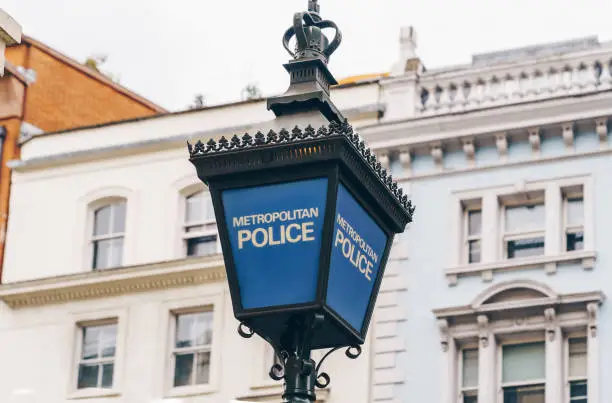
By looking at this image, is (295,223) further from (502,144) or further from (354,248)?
(502,144)

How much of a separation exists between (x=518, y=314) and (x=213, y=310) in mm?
5466

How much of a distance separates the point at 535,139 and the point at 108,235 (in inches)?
313

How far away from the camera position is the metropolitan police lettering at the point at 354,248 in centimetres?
711

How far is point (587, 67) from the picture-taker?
1036 inches

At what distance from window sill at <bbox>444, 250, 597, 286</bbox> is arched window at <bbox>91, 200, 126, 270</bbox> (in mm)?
6355

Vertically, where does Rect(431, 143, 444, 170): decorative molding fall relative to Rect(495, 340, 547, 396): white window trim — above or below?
above

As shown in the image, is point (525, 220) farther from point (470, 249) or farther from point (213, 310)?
point (213, 310)

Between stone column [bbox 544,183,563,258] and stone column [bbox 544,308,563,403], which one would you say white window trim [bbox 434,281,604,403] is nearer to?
stone column [bbox 544,308,563,403]

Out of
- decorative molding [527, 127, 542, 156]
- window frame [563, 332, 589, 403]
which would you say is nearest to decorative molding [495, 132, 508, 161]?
decorative molding [527, 127, 542, 156]

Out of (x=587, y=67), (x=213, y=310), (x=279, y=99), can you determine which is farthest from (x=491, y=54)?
(x=279, y=99)

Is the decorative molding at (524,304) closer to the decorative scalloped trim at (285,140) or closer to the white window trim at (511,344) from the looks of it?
the white window trim at (511,344)

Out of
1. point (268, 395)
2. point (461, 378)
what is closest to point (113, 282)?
point (268, 395)

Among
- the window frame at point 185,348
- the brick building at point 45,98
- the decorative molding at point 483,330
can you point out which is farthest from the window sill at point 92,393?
the decorative molding at point 483,330

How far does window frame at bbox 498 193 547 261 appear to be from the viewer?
1011 inches
